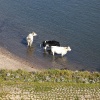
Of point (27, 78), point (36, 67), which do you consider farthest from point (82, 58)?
point (27, 78)

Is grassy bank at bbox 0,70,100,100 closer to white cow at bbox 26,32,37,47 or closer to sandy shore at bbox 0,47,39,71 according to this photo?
sandy shore at bbox 0,47,39,71

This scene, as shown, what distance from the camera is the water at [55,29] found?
29766 mm

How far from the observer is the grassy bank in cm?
2211

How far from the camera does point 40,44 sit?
32.0 m

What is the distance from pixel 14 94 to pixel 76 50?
10.3m

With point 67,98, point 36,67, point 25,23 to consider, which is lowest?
point 67,98

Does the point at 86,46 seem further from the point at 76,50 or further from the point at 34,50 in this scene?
the point at 34,50

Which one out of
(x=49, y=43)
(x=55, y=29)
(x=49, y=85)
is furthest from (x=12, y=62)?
(x=55, y=29)

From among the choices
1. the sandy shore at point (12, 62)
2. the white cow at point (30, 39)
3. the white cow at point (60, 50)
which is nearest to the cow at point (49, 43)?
the white cow at point (60, 50)

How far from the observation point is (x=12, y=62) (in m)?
28.6

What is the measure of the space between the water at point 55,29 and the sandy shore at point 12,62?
1.85 feet

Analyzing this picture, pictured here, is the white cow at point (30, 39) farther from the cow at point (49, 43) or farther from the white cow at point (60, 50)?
the white cow at point (60, 50)

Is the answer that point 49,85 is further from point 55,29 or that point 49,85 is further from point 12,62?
point 55,29

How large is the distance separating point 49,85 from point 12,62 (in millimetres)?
6179
